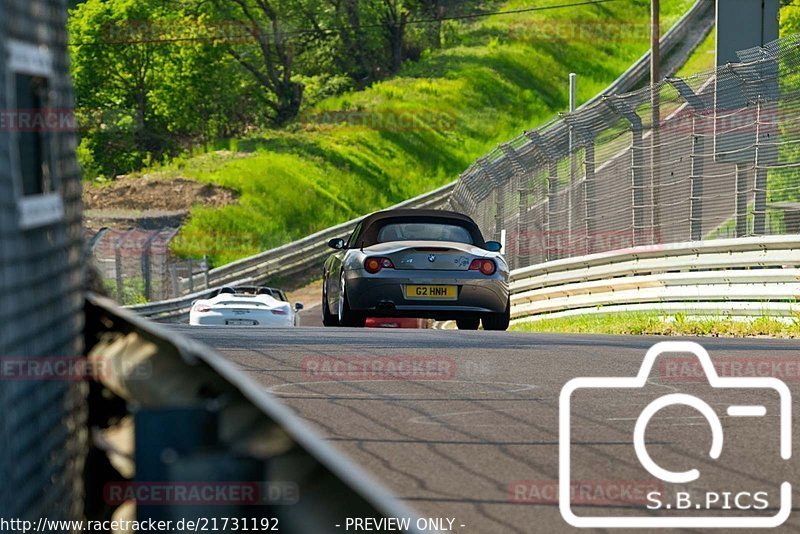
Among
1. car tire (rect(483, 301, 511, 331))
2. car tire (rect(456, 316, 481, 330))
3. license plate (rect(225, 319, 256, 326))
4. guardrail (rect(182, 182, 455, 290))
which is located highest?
car tire (rect(483, 301, 511, 331))

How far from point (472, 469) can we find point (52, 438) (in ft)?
11.2

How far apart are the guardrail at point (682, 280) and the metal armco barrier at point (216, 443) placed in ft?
41.8

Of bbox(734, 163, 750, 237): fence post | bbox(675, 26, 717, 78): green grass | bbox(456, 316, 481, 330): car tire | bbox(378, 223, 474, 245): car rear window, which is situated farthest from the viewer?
bbox(675, 26, 717, 78): green grass

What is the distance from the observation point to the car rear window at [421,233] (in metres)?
16.8

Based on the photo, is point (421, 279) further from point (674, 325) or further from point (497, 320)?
point (674, 325)

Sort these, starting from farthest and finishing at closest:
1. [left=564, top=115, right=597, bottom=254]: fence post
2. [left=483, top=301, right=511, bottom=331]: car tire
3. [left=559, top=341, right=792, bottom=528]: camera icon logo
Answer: [left=564, top=115, right=597, bottom=254]: fence post → [left=483, top=301, right=511, bottom=331]: car tire → [left=559, top=341, right=792, bottom=528]: camera icon logo

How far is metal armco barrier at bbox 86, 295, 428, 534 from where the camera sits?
2281 millimetres

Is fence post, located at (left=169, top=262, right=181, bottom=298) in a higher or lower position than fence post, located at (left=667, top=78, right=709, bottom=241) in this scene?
lower

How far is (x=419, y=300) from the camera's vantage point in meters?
16.0

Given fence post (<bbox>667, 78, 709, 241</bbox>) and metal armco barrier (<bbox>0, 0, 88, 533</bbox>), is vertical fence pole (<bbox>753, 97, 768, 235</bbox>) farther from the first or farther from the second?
metal armco barrier (<bbox>0, 0, 88, 533</bbox>)

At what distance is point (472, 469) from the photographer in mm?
6469

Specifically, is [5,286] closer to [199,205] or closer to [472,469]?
[472,469]

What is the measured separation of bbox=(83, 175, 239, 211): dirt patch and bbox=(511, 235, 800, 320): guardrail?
114 feet

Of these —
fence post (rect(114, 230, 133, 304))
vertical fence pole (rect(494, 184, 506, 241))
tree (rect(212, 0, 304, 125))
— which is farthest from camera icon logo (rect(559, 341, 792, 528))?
tree (rect(212, 0, 304, 125))
